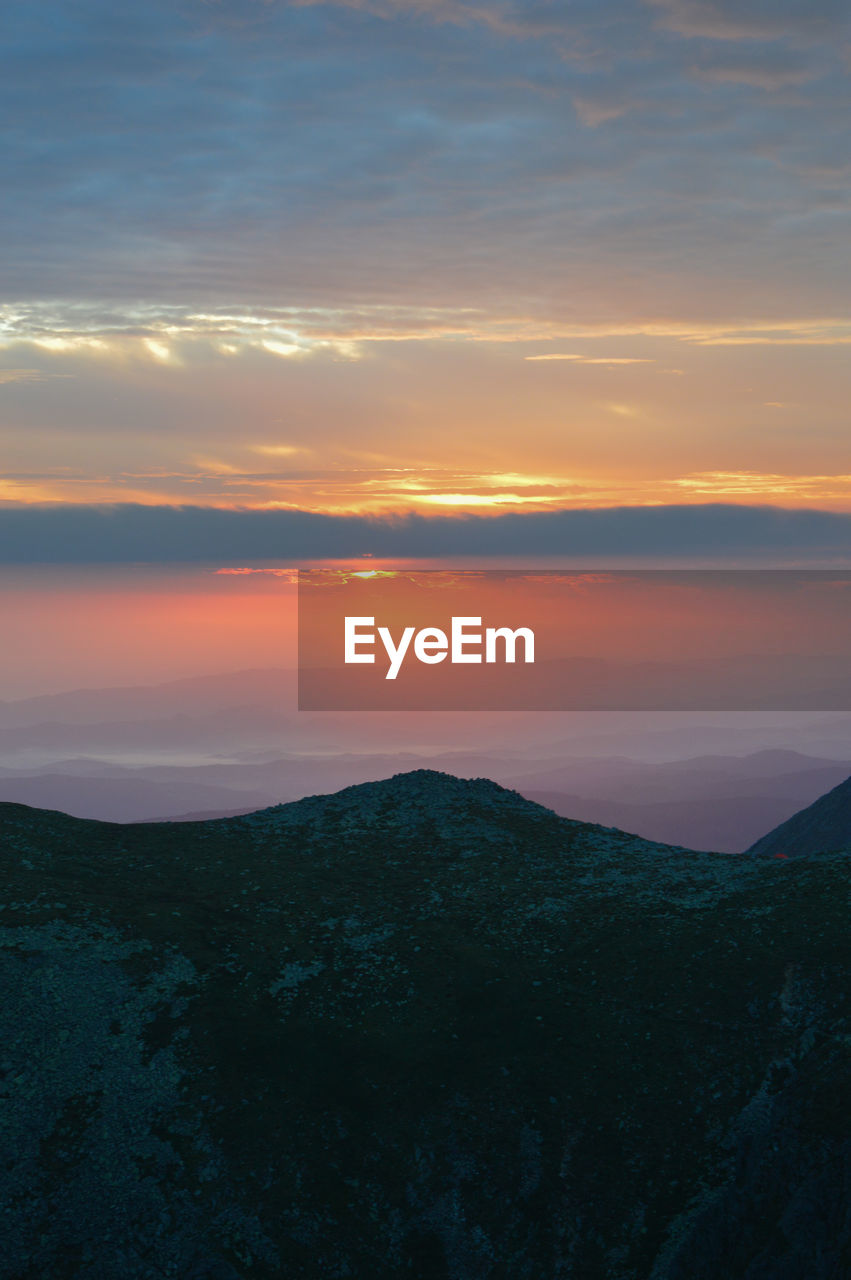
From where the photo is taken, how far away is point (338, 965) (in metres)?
49.6

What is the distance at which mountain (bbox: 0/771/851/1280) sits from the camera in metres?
34.8

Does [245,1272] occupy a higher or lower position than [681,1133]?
lower

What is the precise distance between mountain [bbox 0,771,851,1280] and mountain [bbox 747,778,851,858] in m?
85.2

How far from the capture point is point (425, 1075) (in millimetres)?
42125

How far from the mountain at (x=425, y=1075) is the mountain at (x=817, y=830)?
8522 cm

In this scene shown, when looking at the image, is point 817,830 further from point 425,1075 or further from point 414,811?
point 425,1075

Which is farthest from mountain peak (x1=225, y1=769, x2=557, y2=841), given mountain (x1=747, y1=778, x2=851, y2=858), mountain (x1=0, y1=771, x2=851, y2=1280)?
mountain (x1=747, y1=778, x2=851, y2=858)

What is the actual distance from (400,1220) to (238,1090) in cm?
896

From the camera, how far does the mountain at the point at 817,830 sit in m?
135

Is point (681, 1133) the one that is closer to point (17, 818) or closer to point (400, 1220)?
point (400, 1220)

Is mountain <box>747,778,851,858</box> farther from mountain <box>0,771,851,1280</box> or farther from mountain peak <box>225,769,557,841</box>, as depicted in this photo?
mountain <box>0,771,851,1280</box>

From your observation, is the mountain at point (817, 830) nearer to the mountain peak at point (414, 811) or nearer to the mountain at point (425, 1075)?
the mountain peak at point (414, 811)

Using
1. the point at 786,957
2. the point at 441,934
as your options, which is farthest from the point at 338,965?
the point at 786,957

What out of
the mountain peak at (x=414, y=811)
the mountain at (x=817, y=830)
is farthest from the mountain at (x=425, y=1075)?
the mountain at (x=817, y=830)
